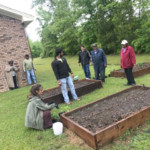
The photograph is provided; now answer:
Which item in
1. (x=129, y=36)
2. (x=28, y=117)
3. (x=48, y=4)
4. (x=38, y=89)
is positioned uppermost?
(x=48, y=4)

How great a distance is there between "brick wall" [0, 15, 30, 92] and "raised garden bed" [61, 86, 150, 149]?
648 centimetres

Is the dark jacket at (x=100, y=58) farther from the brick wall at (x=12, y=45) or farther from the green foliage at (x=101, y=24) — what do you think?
the green foliage at (x=101, y=24)

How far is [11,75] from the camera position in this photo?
30.2 feet

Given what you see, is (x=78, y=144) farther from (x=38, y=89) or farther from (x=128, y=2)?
(x=128, y=2)

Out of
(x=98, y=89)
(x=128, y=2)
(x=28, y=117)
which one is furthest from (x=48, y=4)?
(x=28, y=117)

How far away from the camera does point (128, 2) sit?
1512 cm

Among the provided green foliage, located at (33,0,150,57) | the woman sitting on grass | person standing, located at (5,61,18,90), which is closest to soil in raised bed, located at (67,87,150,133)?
the woman sitting on grass

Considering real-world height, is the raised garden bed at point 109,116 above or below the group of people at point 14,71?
below

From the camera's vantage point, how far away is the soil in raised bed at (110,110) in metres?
3.38

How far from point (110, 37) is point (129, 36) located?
2729mm

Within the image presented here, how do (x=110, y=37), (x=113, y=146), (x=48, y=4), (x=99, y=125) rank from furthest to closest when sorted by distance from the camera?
(x=48, y=4), (x=110, y=37), (x=99, y=125), (x=113, y=146)

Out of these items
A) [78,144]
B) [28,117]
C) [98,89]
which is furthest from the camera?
[98,89]

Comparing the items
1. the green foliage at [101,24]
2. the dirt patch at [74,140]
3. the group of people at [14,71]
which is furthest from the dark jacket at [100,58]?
the green foliage at [101,24]

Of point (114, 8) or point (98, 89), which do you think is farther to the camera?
point (114, 8)
